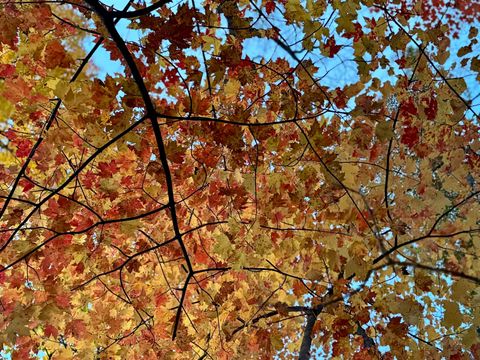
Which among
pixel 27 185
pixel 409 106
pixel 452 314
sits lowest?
pixel 452 314

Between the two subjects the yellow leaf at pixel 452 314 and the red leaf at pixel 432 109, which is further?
the red leaf at pixel 432 109

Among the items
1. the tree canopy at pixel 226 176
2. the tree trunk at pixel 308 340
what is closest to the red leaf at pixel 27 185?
the tree canopy at pixel 226 176

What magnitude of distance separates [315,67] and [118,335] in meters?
2.59

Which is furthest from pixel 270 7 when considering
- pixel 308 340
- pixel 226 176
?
pixel 308 340

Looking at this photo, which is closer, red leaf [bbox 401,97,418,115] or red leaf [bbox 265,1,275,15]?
red leaf [bbox 265,1,275,15]

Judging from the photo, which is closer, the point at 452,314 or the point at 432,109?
the point at 452,314

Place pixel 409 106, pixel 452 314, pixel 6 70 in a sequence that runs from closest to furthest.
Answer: pixel 452 314
pixel 6 70
pixel 409 106

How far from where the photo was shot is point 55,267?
2930 mm

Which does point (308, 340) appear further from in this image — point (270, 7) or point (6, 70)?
point (6, 70)

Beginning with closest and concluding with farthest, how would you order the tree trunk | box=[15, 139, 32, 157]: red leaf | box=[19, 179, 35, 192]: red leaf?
box=[19, 179, 35, 192]: red leaf → box=[15, 139, 32, 157]: red leaf → the tree trunk

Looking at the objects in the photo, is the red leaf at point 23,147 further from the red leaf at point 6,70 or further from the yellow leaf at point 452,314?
the yellow leaf at point 452,314

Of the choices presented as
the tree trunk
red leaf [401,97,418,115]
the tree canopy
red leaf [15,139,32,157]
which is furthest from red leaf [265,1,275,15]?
the tree trunk

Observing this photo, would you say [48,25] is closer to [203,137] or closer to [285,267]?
[203,137]

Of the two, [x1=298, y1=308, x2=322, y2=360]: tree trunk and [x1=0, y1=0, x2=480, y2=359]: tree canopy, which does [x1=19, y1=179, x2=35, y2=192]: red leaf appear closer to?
[x1=0, y1=0, x2=480, y2=359]: tree canopy
